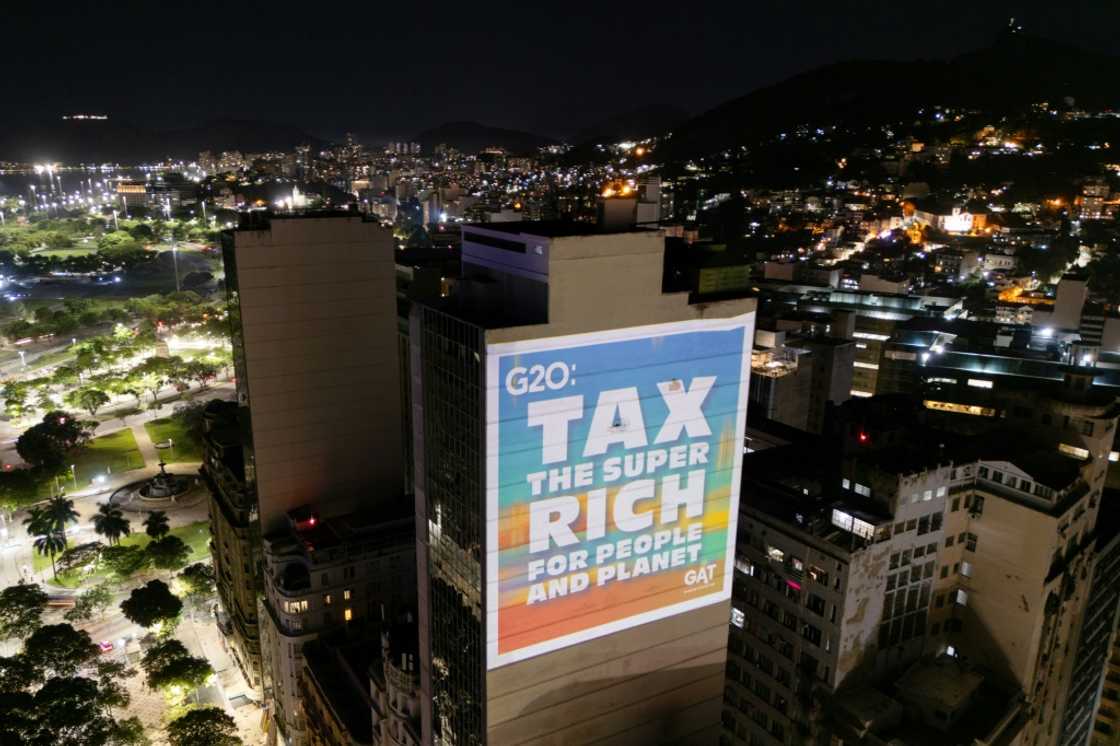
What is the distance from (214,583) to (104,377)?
6380 cm

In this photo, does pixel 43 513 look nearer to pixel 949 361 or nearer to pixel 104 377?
pixel 104 377

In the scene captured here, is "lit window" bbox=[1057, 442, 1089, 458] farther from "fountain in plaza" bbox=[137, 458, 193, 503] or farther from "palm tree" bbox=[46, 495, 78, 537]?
"fountain in plaza" bbox=[137, 458, 193, 503]

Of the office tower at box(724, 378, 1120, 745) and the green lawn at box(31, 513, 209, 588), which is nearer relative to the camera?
the office tower at box(724, 378, 1120, 745)

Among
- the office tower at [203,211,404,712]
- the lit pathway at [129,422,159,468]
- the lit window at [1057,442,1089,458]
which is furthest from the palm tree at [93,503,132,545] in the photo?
the lit window at [1057,442,1089,458]

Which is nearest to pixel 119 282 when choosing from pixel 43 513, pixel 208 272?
pixel 208 272

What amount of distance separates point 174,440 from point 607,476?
9374cm

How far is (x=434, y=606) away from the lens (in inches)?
1137

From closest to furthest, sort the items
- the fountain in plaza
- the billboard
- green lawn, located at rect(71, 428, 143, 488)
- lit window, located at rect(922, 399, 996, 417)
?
the billboard < lit window, located at rect(922, 399, 996, 417) < the fountain in plaza < green lawn, located at rect(71, 428, 143, 488)

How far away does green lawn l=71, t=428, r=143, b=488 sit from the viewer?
A: 306 feet

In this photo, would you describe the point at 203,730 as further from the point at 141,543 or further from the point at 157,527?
the point at 141,543

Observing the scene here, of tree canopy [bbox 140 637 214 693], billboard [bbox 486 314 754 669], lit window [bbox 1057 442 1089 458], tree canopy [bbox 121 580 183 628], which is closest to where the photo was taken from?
billboard [bbox 486 314 754 669]

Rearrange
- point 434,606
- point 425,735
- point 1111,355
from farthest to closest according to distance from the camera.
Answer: point 1111,355
point 425,735
point 434,606

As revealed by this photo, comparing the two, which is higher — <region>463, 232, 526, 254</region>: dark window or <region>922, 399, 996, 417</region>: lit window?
<region>463, 232, 526, 254</region>: dark window

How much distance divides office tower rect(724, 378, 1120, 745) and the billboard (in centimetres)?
1010
